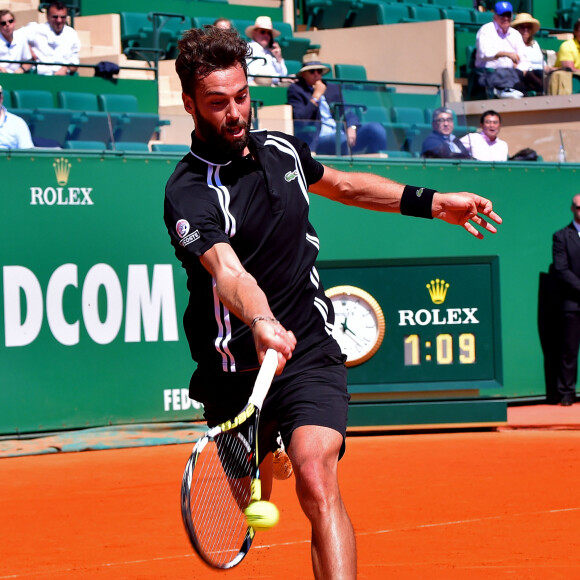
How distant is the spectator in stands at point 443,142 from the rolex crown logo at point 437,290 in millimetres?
1699

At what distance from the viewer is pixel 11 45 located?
12.2 meters

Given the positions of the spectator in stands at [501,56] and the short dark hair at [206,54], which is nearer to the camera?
the short dark hair at [206,54]

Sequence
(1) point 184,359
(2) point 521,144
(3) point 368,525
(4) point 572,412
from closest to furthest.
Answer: (3) point 368,525
(1) point 184,359
(4) point 572,412
(2) point 521,144

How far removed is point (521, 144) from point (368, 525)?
20.9 ft

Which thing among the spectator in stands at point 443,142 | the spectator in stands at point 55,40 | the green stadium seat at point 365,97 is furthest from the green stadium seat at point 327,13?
the spectator in stands at point 443,142

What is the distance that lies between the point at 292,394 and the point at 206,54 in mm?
1239

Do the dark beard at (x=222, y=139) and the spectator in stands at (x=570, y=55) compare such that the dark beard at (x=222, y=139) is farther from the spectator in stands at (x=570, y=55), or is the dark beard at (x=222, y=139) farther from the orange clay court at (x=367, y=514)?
→ the spectator in stands at (x=570, y=55)

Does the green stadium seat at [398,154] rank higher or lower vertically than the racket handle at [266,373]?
higher

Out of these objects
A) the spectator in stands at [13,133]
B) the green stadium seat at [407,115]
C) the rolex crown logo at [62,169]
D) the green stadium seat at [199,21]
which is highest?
the green stadium seat at [199,21]

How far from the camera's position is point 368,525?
20.0 feet

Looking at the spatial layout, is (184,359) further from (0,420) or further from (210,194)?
(210,194)

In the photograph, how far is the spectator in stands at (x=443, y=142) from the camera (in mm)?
10852

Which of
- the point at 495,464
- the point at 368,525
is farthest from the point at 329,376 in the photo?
the point at 495,464

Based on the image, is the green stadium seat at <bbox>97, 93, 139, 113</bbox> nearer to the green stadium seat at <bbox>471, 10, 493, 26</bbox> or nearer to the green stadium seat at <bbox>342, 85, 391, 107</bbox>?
the green stadium seat at <bbox>342, 85, 391, 107</bbox>
